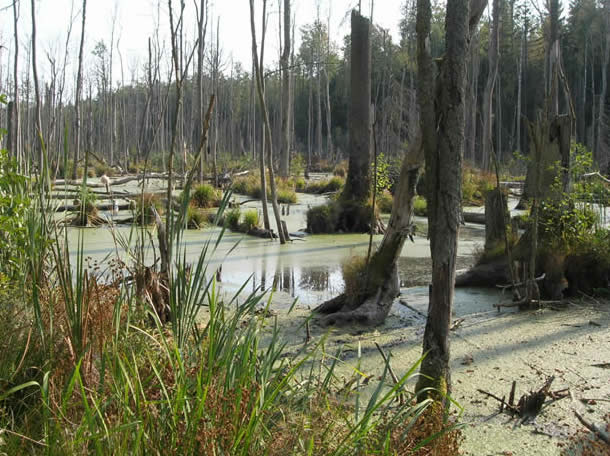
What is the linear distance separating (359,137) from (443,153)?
8.59 m

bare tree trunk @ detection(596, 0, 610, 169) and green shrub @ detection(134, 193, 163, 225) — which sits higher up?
bare tree trunk @ detection(596, 0, 610, 169)

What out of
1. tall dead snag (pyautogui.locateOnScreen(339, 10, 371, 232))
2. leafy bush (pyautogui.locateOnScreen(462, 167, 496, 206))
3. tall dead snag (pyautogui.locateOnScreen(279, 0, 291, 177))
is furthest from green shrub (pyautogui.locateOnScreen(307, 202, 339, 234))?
leafy bush (pyautogui.locateOnScreen(462, 167, 496, 206))

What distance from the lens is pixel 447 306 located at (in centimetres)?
252

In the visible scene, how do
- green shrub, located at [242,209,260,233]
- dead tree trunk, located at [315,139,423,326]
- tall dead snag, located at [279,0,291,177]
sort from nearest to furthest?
dead tree trunk, located at [315,139,423,326] < green shrub, located at [242,209,260,233] < tall dead snag, located at [279,0,291,177]

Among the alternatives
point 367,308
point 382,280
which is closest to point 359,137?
point 382,280

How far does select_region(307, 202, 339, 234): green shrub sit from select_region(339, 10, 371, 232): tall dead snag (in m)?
0.19

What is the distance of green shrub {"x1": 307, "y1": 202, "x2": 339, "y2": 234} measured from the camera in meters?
10.6

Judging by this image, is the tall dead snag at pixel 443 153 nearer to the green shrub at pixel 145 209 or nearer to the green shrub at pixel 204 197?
the green shrub at pixel 145 209

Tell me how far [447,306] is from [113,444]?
1422 millimetres

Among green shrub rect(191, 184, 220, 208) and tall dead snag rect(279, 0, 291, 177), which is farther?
tall dead snag rect(279, 0, 291, 177)

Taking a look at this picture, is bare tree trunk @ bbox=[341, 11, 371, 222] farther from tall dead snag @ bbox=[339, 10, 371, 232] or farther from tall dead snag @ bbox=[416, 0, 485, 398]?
tall dead snag @ bbox=[416, 0, 485, 398]

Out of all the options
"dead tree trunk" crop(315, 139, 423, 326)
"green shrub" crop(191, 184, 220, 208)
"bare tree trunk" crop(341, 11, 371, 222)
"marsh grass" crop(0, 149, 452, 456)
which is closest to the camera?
"marsh grass" crop(0, 149, 452, 456)

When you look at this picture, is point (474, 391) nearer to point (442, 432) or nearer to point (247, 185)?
point (442, 432)

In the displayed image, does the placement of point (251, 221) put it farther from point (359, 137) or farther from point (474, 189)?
point (474, 189)
